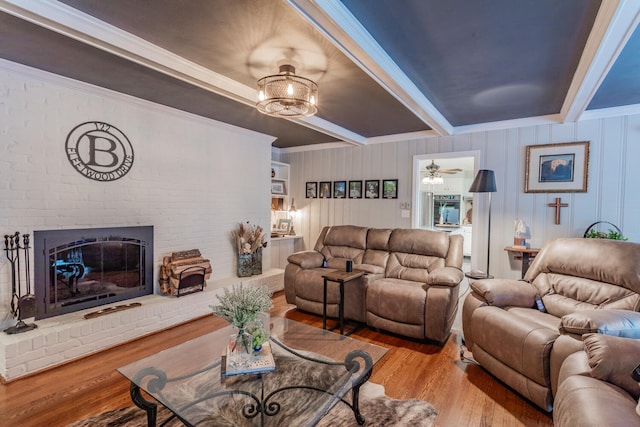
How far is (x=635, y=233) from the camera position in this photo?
10.9 feet

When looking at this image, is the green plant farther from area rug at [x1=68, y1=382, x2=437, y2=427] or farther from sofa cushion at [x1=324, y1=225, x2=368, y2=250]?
area rug at [x1=68, y1=382, x2=437, y2=427]

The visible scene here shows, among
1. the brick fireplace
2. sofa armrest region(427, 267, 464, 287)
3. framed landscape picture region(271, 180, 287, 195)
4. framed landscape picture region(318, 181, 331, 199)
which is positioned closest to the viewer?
the brick fireplace

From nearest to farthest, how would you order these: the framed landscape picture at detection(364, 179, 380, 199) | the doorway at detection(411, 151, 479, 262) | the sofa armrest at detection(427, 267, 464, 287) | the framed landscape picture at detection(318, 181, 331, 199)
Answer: the sofa armrest at detection(427, 267, 464, 287) < the framed landscape picture at detection(364, 179, 380, 199) < the framed landscape picture at detection(318, 181, 331, 199) < the doorway at detection(411, 151, 479, 262)

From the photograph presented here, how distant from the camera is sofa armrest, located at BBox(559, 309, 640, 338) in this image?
1760 millimetres

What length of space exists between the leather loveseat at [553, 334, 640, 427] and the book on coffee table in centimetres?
142

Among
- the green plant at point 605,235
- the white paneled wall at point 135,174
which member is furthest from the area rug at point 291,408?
the green plant at point 605,235

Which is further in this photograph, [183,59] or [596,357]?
[183,59]

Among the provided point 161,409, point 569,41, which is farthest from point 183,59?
point 569,41

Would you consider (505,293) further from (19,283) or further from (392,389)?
(19,283)

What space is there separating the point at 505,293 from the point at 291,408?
1960 mm

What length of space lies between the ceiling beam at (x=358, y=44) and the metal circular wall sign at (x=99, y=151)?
8.28 ft

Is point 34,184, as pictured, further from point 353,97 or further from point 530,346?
point 530,346

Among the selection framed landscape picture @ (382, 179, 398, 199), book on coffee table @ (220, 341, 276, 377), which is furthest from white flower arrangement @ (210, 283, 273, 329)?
framed landscape picture @ (382, 179, 398, 199)

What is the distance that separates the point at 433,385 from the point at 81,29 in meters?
3.30
